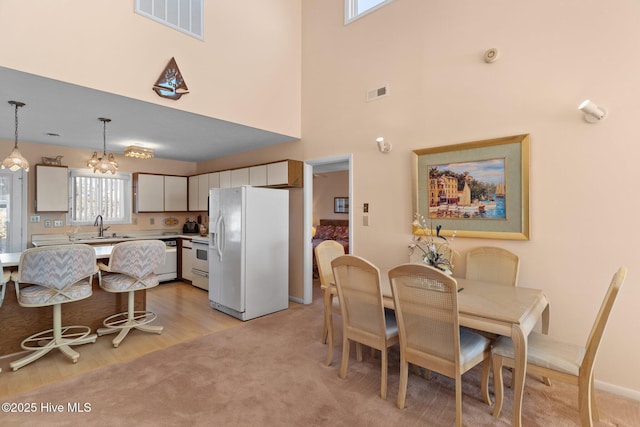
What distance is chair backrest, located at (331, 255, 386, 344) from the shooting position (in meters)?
2.23

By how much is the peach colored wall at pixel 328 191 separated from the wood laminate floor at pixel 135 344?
4.52 m

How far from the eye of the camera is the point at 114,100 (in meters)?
3.01

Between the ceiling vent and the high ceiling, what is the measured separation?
4.40ft

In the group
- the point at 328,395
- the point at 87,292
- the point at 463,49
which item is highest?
the point at 463,49

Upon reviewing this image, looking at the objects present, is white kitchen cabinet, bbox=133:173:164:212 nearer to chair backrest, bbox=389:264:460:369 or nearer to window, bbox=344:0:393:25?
window, bbox=344:0:393:25

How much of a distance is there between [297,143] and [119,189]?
3.66 m

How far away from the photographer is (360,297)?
2.35 metres

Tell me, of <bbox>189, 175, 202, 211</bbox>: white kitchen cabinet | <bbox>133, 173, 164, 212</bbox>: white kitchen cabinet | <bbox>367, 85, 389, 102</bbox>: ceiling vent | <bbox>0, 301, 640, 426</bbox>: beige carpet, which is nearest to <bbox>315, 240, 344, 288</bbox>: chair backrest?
<bbox>0, 301, 640, 426</bbox>: beige carpet

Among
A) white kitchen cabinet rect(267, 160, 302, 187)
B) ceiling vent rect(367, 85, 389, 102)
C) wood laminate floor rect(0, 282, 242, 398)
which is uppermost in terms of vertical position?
ceiling vent rect(367, 85, 389, 102)

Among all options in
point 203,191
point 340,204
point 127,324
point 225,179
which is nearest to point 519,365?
point 127,324

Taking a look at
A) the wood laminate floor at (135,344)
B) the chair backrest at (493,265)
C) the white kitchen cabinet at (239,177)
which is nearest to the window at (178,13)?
the white kitchen cabinet at (239,177)

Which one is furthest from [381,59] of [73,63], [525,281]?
[73,63]

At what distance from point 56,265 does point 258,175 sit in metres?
2.81

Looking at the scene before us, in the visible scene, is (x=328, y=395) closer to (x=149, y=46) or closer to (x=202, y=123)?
(x=202, y=123)
